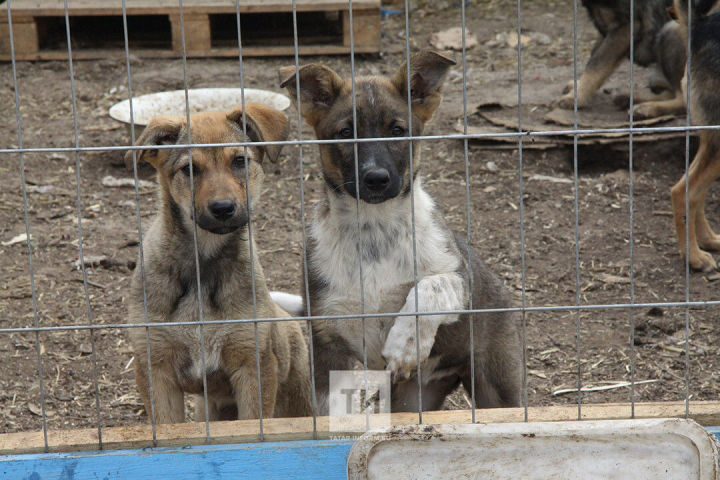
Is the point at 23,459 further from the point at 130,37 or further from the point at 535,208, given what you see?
the point at 130,37

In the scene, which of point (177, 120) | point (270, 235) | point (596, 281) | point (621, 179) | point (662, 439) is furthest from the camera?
point (621, 179)

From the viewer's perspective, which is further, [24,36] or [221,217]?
[24,36]

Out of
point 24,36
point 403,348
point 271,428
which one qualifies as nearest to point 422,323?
point 403,348

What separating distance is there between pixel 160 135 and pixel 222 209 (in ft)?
1.91

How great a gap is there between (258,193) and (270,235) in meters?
2.15

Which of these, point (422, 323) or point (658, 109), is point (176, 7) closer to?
point (658, 109)

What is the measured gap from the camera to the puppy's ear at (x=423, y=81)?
12.6 feet

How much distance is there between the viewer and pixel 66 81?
9.03 meters

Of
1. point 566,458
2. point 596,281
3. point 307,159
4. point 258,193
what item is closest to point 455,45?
point 307,159

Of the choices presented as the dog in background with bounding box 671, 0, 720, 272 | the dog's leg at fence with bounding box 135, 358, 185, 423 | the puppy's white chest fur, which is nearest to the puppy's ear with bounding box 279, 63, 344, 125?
the puppy's white chest fur

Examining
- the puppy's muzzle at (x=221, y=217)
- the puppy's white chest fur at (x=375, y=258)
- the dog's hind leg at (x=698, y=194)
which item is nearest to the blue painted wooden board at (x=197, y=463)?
the puppy's white chest fur at (x=375, y=258)

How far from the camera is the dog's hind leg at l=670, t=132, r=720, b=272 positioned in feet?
18.1

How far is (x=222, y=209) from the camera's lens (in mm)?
3508

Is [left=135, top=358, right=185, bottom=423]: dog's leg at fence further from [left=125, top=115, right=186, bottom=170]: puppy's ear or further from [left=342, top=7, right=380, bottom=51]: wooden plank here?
[left=342, top=7, right=380, bottom=51]: wooden plank
